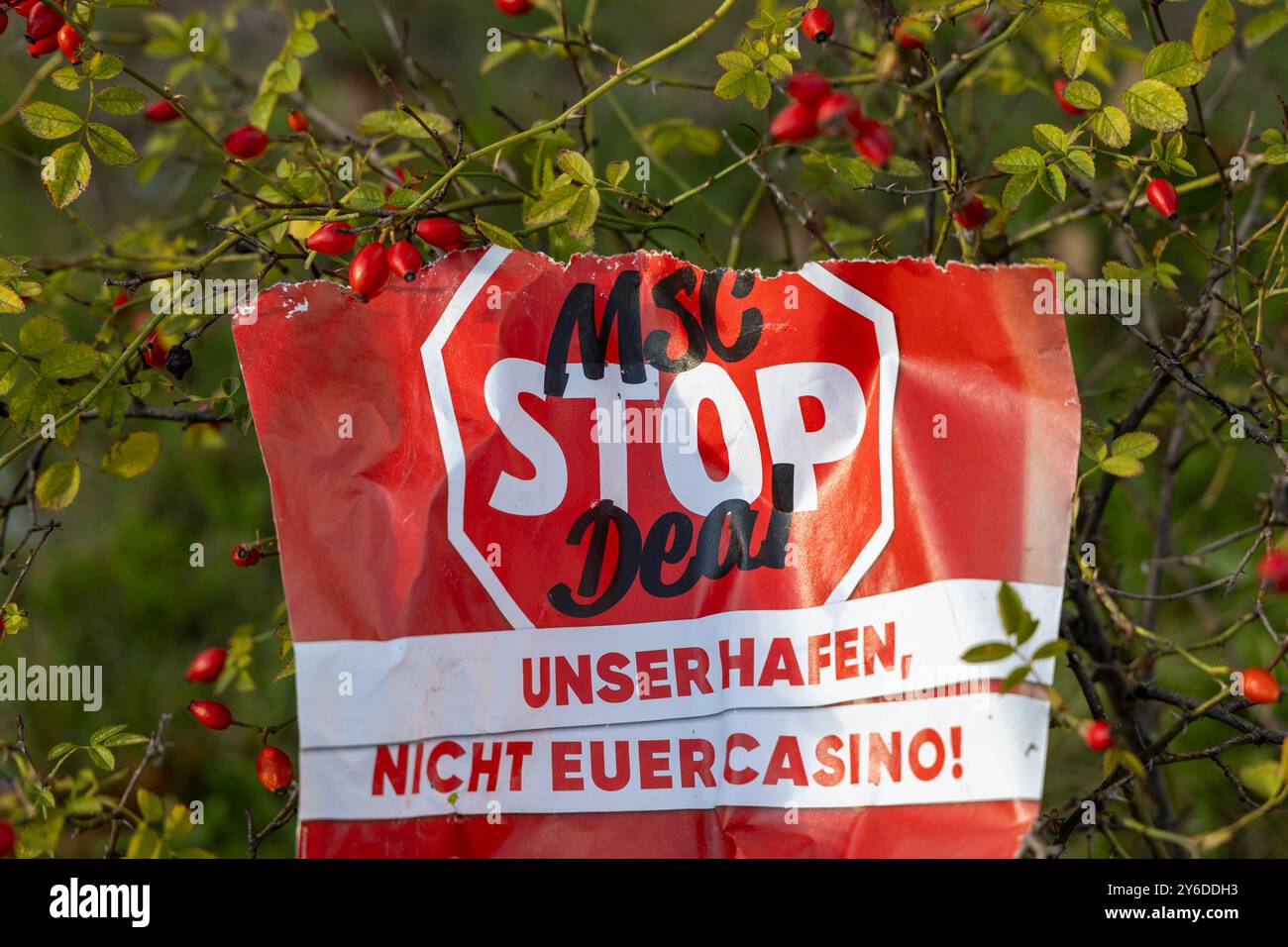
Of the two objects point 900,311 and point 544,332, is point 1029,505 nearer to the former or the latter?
point 900,311

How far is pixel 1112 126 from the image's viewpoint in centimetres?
113

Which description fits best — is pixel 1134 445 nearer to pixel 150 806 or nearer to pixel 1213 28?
pixel 1213 28

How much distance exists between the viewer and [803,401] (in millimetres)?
1135

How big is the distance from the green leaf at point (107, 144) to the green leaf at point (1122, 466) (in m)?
1.12

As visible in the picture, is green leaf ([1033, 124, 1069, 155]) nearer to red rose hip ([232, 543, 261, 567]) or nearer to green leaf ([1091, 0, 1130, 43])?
green leaf ([1091, 0, 1130, 43])

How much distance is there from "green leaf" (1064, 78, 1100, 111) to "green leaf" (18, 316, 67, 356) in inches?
43.4

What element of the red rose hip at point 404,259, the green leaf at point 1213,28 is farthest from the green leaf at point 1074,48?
the red rose hip at point 404,259

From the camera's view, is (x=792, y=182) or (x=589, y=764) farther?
(x=792, y=182)

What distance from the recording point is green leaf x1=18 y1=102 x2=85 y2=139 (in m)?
1.18

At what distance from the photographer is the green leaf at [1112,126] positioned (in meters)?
1.12

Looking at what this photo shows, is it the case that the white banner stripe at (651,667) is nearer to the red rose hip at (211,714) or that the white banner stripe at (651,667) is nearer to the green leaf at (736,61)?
the red rose hip at (211,714)
